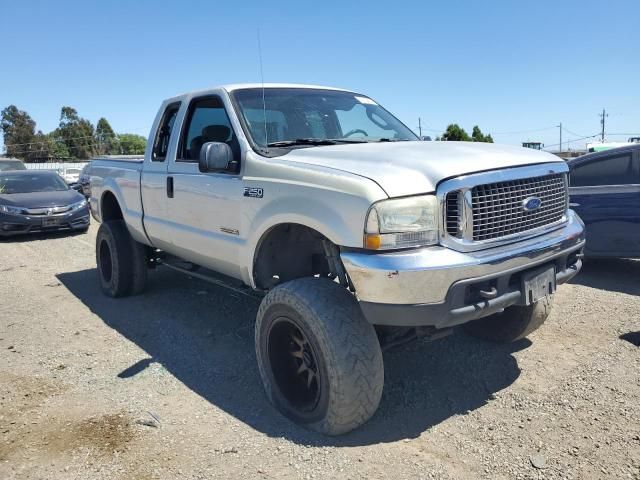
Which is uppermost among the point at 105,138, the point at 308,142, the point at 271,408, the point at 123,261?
the point at 105,138

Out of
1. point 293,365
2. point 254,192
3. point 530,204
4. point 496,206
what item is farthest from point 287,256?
point 530,204

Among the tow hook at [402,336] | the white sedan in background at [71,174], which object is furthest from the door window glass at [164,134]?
the white sedan in background at [71,174]

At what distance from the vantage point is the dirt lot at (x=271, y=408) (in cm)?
278

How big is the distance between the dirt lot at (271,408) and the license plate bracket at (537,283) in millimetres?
766

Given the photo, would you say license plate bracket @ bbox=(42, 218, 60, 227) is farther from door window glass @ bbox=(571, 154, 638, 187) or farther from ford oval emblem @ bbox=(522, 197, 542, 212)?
ford oval emblem @ bbox=(522, 197, 542, 212)

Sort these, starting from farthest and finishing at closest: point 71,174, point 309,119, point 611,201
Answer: point 71,174
point 611,201
point 309,119

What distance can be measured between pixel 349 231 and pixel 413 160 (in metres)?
0.60

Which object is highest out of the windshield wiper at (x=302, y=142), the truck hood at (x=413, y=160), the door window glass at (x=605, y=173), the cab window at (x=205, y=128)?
the cab window at (x=205, y=128)

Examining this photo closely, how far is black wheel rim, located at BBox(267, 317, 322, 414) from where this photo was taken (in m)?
3.18

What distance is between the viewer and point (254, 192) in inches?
137

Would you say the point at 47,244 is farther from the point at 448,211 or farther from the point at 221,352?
the point at 448,211

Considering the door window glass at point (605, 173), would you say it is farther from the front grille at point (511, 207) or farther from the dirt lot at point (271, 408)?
the front grille at point (511, 207)

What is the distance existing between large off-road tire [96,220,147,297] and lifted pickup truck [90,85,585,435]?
57.3 inches

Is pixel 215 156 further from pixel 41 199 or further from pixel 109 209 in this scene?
pixel 41 199
